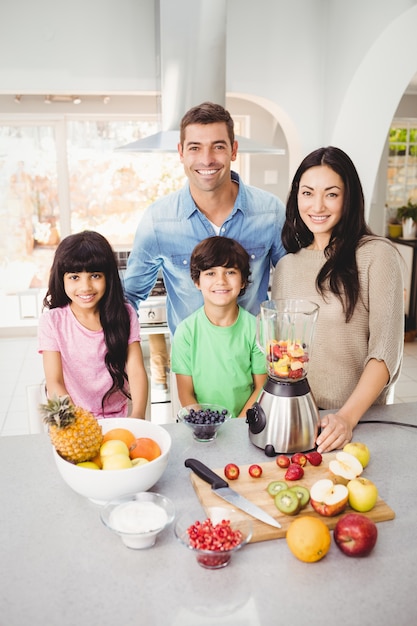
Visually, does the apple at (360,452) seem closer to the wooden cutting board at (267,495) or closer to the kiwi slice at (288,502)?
the wooden cutting board at (267,495)

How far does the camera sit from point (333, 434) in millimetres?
1370

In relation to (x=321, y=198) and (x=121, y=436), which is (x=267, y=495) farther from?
(x=321, y=198)

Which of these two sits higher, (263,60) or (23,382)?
(263,60)

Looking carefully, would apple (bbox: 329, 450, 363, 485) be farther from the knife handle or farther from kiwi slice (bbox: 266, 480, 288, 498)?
A: the knife handle

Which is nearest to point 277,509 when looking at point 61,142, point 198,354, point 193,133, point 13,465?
point 13,465

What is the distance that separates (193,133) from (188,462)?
3.85 ft

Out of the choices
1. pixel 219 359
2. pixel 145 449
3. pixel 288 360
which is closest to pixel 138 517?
pixel 145 449

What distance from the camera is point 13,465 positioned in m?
1.33

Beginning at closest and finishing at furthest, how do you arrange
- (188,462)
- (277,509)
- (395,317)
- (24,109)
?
(277,509) < (188,462) < (395,317) < (24,109)

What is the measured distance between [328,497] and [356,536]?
0.12 metres

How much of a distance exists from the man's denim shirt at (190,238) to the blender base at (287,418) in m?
0.81

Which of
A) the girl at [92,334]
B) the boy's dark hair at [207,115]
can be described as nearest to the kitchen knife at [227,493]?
the girl at [92,334]

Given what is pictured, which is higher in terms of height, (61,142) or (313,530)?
(61,142)

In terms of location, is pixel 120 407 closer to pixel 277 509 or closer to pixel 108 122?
pixel 277 509
